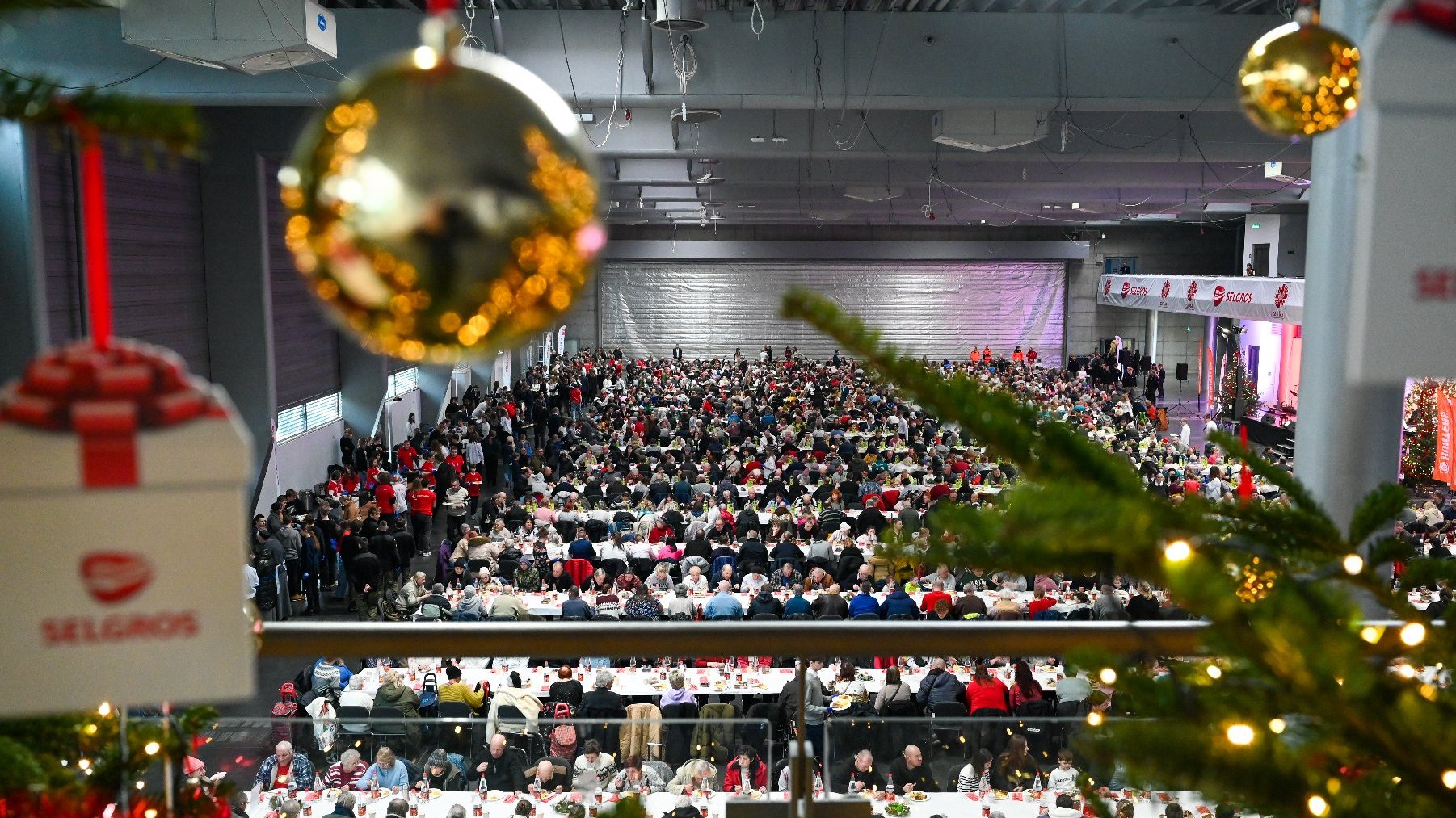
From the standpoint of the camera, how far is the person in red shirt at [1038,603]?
9539mm

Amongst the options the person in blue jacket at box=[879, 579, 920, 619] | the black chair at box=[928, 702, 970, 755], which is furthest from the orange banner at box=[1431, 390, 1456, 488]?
the black chair at box=[928, 702, 970, 755]

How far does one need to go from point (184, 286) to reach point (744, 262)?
22.4 metres

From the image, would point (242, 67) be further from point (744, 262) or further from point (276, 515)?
point (744, 262)

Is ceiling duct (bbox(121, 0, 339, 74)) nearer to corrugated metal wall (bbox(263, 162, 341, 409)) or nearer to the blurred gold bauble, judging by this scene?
the blurred gold bauble

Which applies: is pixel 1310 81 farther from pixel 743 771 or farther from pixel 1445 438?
pixel 1445 438

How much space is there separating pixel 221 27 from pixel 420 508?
8.47 m

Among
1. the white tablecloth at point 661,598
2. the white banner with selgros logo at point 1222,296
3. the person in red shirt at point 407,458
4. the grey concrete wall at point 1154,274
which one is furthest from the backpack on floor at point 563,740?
the grey concrete wall at point 1154,274

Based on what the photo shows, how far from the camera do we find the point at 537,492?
1412 centimetres

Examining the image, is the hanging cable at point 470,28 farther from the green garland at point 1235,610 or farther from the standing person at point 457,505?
the green garland at point 1235,610

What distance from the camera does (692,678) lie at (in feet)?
27.1

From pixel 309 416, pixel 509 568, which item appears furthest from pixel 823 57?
pixel 309 416

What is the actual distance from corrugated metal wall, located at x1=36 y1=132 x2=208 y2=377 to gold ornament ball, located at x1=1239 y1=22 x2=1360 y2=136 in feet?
32.7

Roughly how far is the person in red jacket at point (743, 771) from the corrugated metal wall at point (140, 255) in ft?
A: 29.9

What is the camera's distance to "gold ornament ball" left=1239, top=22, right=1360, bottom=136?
219 cm
